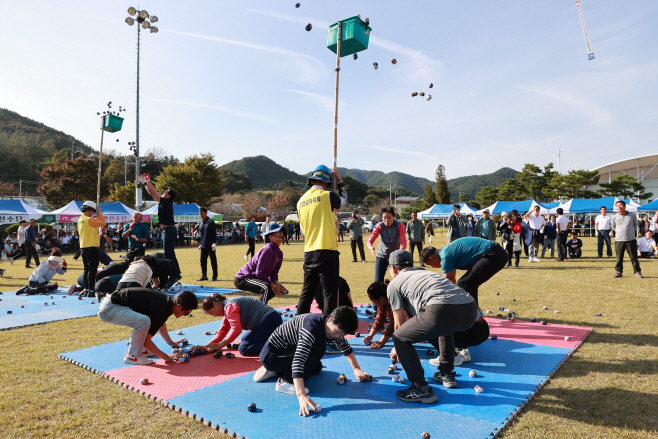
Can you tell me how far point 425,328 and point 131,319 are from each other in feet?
11.2

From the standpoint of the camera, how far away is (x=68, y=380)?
4066 mm

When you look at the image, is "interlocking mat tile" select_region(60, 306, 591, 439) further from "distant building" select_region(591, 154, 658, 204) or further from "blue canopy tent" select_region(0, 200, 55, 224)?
"distant building" select_region(591, 154, 658, 204)

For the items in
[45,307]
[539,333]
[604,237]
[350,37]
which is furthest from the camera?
[604,237]

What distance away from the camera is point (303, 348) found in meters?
3.46

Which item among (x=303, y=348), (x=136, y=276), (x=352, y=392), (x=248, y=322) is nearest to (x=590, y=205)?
(x=352, y=392)

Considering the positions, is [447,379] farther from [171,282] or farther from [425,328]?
[171,282]

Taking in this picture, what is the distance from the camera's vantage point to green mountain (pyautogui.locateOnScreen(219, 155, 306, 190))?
11274cm

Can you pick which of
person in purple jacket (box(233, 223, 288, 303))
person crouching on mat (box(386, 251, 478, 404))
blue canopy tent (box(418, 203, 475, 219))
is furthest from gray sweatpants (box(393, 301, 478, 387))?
blue canopy tent (box(418, 203, 475, 219))

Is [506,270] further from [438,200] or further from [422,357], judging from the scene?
[438,200]

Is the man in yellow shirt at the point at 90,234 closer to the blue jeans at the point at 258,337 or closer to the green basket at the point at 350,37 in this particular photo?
the blue jeans at the point at 258,337

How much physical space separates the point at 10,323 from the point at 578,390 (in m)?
8.48

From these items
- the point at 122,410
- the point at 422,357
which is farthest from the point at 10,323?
the point at 422,357

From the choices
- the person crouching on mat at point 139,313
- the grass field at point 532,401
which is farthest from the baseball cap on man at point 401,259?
the person crouching on mat at point 139,313

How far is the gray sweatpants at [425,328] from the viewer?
3.46 m
